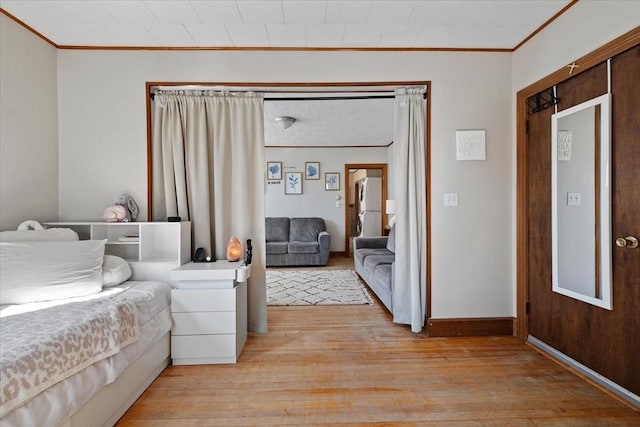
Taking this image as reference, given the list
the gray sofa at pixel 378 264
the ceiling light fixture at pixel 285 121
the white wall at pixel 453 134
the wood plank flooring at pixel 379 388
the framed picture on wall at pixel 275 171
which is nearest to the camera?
the wood plank flooring at pixel 379 388

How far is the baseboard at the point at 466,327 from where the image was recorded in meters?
2.86

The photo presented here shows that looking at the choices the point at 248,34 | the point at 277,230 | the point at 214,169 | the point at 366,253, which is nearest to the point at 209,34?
the point at 248,34

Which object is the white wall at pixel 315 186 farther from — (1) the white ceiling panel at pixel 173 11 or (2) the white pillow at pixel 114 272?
(2) the white pillow at pixel 114 272

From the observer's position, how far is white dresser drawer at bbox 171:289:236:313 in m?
2.34

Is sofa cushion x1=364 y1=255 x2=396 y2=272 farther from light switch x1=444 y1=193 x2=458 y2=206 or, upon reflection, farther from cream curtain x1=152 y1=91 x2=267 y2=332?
cream curtain x1=152 y1=91 x2=267 y2=332

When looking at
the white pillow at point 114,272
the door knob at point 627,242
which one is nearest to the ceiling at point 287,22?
the door knob at point 627,242

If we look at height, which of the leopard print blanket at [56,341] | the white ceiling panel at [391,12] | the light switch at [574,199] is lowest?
the leopard print blanket at [56,341]

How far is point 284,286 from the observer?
4.72 m

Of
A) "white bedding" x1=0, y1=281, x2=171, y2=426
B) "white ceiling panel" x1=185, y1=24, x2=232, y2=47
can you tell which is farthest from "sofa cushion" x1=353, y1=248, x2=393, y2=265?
"white ceiling panel" x1=185, y1=24, x2=232, y2=47

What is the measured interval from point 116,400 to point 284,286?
3041 mm

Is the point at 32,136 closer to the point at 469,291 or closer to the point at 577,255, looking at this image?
the point at 469,291

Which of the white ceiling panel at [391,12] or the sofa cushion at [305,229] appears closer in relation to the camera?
the white ceiling panel at [391,12]

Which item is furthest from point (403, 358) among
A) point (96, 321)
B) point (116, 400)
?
point (96, 321)

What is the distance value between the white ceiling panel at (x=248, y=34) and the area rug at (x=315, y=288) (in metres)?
2.83
